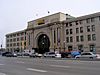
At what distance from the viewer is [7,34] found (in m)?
132

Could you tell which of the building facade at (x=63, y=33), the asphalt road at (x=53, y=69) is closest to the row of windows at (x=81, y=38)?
the building facade at (x=63, y=33)

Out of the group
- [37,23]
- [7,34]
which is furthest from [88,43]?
[7,34]

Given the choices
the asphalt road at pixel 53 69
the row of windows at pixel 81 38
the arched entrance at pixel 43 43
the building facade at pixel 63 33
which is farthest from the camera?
the arched entrance at pixel 43 43

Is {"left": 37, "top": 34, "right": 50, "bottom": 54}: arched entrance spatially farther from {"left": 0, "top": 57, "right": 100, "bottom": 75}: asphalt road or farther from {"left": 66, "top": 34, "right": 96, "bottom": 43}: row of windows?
{"left": 0, "top": 57, "right": 100, "bottom": 75}: asphalt road

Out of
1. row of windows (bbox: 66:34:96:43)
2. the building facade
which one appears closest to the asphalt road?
the building facade

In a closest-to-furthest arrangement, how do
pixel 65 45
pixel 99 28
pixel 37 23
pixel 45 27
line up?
pixel 99 28, pixel 65 45, pixel 45 27, pixel 37 23

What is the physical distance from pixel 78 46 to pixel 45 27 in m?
20.0

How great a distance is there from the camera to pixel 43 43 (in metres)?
96.4

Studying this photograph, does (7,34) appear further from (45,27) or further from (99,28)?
(99,28)

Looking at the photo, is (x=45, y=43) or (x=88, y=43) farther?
(x=45, y=43)

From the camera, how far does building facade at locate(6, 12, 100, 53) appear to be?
72781mm

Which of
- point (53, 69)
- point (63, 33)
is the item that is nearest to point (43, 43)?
point (63, 33)

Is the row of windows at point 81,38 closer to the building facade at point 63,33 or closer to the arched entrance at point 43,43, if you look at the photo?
the building facade at point 63,33

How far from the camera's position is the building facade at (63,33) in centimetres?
7278
